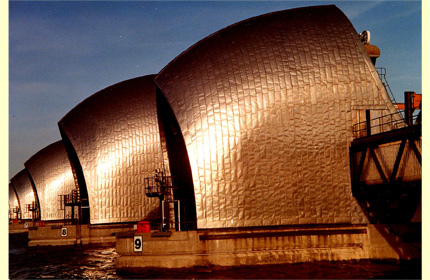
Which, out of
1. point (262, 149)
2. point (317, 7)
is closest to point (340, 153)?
point (262, 149)

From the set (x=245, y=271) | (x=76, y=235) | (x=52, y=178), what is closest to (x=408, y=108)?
(x=245, y=271)

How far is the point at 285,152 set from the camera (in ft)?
107

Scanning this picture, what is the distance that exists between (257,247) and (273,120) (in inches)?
297

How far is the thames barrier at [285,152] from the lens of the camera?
30.8 m

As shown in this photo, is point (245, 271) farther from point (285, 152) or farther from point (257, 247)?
point (285, 152)

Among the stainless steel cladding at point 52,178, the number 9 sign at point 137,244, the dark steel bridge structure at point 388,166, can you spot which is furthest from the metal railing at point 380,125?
the stainless steel cladding at point 52,178

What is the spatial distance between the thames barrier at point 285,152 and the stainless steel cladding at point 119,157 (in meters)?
14.8

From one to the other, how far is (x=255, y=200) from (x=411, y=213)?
9.12 meters

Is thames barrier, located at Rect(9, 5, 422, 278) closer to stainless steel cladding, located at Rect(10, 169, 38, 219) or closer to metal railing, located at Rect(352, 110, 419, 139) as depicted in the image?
metal railing, located at Rect(352, 110, 419, 139)

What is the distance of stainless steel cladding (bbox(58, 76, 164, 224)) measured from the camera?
5050 centimetres

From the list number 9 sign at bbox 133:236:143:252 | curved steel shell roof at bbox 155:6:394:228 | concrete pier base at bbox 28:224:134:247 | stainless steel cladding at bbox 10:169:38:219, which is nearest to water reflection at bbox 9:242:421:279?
number 9 sign at bbox 133:236:143:252

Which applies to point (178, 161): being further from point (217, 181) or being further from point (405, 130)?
point (405, 130)

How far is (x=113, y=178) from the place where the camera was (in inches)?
1993

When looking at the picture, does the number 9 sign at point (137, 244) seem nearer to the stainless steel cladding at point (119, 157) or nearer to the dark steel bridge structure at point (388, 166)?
the dark steel bridge structure at point (388, 166)
